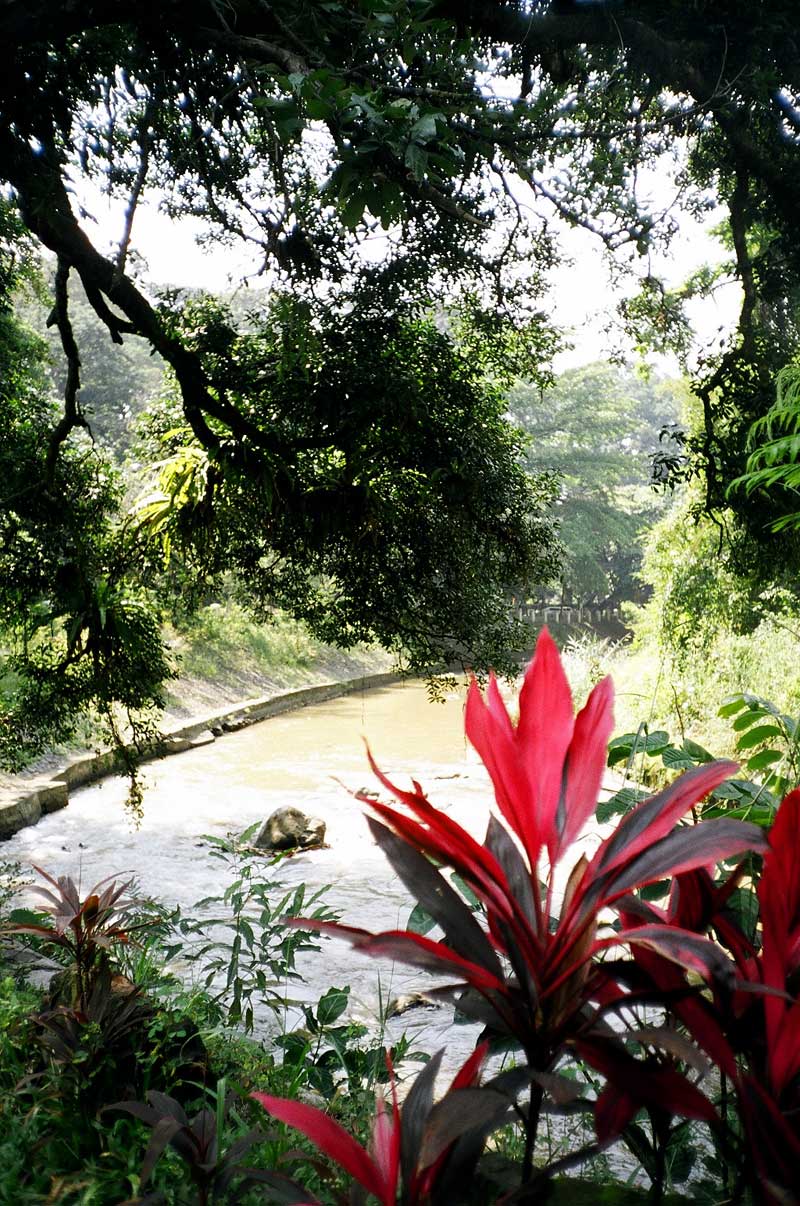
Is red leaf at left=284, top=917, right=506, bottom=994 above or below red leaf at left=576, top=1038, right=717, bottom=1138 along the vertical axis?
above

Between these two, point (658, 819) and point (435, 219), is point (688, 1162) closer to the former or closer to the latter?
point (658, 819)

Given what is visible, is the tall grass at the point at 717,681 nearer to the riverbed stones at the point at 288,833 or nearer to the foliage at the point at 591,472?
the riverbed stones at the point at 288,833

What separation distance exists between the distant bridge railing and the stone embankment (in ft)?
28.8

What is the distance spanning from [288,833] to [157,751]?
320cm

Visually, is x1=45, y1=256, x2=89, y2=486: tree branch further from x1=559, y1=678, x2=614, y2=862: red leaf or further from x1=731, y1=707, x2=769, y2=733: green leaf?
x1=559, y1=678, x2=614, y2=862: red leaf

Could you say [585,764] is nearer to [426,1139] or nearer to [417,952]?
[417,952]

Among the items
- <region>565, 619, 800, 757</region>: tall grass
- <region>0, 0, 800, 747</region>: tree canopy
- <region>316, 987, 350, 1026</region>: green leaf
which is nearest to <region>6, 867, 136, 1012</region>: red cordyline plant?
Answer: <region>316, 987, 350, 1026</region>: green leaf

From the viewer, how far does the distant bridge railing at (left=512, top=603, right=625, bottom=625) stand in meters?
27.9

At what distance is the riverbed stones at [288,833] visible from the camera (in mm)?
8125

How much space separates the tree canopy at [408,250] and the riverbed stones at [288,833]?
213 centimetres

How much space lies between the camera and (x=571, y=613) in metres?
29.2

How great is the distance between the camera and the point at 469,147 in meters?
5.18

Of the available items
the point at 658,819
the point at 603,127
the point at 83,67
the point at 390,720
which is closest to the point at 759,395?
the point at 603,127

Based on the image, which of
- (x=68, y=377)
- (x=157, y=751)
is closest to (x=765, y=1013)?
(x=68, y=377)
